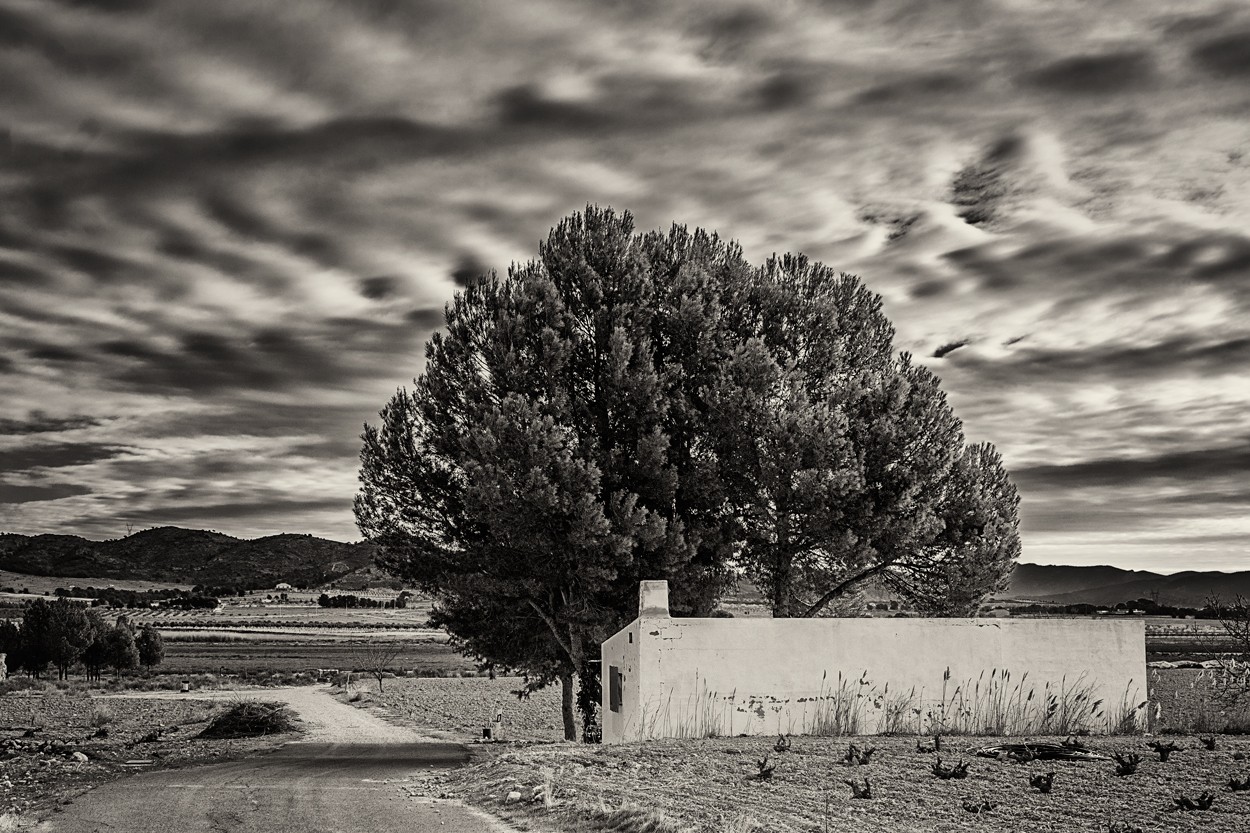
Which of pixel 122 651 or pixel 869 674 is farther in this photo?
pixel 122 651

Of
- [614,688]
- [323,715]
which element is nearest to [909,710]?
[614,688]

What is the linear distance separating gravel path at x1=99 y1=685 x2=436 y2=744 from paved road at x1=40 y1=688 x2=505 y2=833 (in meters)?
6.39

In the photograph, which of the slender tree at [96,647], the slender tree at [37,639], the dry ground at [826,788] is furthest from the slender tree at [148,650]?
the dry ground at [826,788]

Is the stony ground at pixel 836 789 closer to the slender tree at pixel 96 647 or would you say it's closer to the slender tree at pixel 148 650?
the slender tree at pixel 96 647

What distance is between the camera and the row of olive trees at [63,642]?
2798 inches

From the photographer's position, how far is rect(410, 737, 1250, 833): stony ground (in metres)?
10.4

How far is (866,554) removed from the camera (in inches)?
877

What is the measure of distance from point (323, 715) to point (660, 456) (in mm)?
22208

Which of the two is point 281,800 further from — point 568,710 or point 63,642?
point 63,642

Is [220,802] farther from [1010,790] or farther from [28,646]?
[28,646]

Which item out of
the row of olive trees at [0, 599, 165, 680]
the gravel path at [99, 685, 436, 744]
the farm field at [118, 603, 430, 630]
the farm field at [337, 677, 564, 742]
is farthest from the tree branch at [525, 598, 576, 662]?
the farm field at [118, 603, 430, 630]

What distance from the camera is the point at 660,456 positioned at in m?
22.0

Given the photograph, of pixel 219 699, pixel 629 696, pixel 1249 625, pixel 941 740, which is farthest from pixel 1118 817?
pixel 219 699

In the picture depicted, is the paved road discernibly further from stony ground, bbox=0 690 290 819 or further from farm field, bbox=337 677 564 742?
farm field, bbox=337 677 564 742
